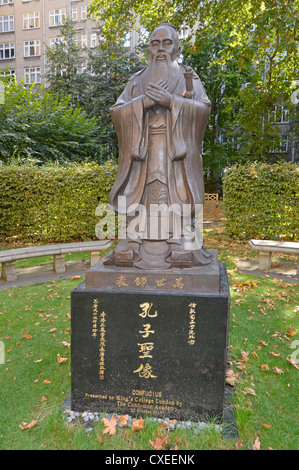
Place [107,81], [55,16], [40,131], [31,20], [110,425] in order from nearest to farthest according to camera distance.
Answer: [110,425], [40,131], [107,81], [55,16], [31,20]

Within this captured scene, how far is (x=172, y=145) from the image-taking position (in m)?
3.13

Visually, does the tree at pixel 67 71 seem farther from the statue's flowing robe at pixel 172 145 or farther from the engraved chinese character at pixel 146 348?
the engraved chinese character at pixel 146 348

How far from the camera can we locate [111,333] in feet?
9.64

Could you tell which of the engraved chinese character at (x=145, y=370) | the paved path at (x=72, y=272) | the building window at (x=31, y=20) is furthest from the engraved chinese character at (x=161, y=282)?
the building window at (x=31, y=20)

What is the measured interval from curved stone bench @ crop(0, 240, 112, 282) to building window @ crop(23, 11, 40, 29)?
27746 millimetres

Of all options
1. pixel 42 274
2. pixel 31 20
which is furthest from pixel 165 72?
pixel 31 20

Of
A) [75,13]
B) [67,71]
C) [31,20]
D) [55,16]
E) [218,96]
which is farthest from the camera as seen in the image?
[31,20]

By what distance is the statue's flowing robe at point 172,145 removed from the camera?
3.11 metres

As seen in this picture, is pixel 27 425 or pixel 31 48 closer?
pixel 27 425

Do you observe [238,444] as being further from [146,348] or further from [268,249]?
[268,249]

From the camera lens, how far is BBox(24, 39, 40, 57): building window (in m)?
27.2

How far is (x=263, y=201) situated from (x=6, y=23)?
2992cm
